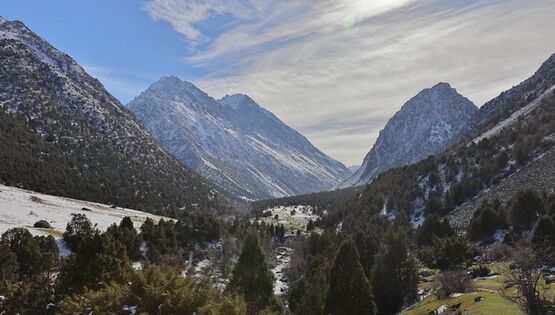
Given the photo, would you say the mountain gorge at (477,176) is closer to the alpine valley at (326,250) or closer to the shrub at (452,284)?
the alpine valley at (326,250)

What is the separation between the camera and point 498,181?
471ft

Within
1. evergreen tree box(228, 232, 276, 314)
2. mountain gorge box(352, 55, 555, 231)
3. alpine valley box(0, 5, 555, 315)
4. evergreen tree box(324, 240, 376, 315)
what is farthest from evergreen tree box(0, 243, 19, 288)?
mountain gorge box(352, 55, 555, 231)

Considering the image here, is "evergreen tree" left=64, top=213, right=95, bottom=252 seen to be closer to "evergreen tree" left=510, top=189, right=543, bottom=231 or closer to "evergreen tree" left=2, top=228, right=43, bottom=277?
"evergreen tree" left=2, top=228, right=43, bottom=277

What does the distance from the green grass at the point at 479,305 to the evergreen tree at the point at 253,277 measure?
1447cm

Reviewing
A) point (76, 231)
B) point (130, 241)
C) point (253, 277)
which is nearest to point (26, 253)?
point (76, 231)

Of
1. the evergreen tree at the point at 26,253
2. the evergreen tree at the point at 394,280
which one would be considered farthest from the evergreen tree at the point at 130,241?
the evergreen tree at the point at 394,280

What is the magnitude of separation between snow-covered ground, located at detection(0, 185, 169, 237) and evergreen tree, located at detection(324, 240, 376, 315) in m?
73.0

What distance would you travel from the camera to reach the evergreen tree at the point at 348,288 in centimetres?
4169

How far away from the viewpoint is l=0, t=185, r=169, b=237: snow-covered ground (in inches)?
4109

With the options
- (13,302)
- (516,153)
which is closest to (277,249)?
(516,153)

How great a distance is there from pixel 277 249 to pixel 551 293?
4505 inches

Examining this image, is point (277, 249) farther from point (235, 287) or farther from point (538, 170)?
point (235, 287)

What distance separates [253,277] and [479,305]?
62.3 ft

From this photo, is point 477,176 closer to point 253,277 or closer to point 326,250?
point 326,250
